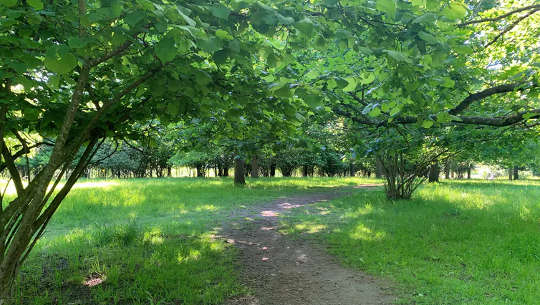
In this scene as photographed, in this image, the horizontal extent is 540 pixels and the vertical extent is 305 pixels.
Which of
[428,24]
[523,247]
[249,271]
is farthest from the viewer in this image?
[523,247]

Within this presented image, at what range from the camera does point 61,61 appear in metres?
1.62

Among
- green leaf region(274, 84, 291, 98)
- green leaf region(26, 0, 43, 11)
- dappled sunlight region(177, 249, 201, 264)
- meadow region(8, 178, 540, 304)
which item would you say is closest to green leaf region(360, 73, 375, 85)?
green leaf region(274, 84, 291, 98)

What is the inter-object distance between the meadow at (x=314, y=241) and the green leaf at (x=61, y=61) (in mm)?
2618

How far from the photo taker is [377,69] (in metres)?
2.63

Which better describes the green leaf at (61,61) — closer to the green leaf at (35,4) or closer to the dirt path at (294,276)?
the green leaf at (35,4)

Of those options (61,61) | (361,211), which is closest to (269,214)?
(361,211)

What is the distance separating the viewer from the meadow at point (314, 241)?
3916 mm

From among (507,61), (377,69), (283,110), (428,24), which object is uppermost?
(507,61)

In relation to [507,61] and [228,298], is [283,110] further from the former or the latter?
[507,61]

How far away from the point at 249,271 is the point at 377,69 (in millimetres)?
3408

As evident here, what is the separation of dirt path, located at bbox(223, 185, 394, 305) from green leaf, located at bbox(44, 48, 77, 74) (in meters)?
→ 3.03

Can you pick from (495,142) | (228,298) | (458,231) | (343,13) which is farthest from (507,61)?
(228,298)

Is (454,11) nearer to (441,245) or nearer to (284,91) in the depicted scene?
A: (284,91)

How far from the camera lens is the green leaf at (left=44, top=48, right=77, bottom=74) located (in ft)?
5.25
